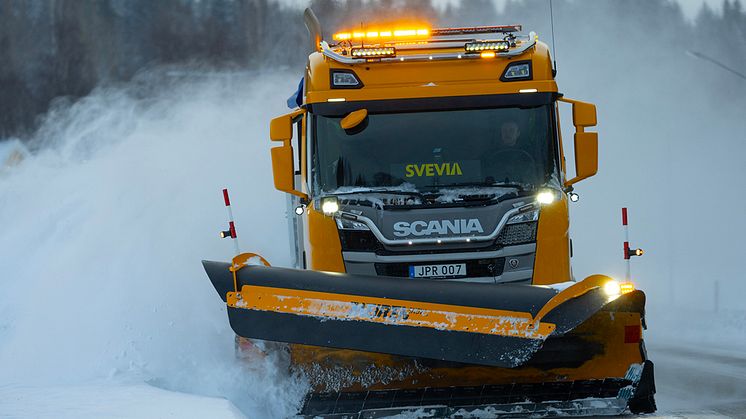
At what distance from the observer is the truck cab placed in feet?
25.8

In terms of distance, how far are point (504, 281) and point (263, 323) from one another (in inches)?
84.8

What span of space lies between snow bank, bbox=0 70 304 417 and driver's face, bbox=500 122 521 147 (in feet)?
8.52

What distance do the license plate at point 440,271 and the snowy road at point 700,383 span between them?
1776 mm

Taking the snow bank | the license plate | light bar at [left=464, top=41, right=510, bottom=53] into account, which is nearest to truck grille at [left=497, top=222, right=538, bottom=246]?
the license plate

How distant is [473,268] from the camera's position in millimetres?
7852

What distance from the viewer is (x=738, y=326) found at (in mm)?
20969

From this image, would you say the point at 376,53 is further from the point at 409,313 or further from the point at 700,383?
the point at 700,383

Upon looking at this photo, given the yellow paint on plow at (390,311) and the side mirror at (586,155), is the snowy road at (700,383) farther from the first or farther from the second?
the side mirror at (586,155)

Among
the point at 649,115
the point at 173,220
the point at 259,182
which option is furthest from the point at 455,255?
the point at 649,115

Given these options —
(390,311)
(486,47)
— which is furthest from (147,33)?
(390,311)

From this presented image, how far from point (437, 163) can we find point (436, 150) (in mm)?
112

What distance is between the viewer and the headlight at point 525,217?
25.8 ft

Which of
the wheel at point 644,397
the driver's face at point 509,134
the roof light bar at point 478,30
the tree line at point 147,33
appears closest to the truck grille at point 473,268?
the driver's face at point 509,134

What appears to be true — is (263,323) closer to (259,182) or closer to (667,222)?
(259,182)
